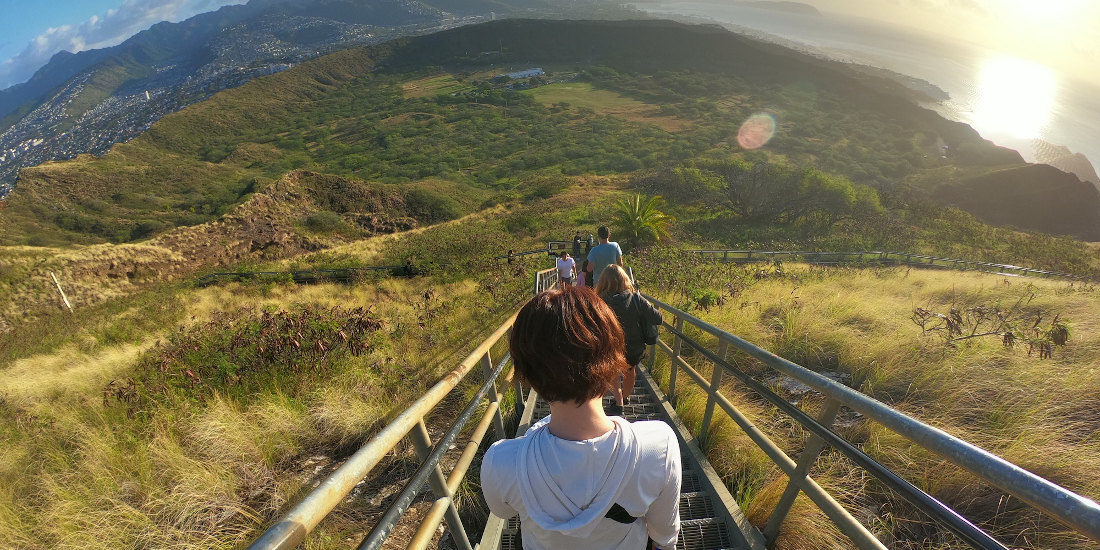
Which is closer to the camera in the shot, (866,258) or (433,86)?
(866,258)

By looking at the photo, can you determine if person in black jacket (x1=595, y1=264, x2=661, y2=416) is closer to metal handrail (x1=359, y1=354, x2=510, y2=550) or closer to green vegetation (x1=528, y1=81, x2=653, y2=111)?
metal handrail (x1=359, y1=354, x2=510, y2=550)

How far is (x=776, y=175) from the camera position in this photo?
3088 centimetres

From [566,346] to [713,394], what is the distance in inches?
85.3

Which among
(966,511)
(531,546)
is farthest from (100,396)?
(966,511)

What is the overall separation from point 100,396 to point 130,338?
6522 mm

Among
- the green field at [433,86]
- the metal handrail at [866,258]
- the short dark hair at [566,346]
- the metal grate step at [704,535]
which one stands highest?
the green field at [433,86]

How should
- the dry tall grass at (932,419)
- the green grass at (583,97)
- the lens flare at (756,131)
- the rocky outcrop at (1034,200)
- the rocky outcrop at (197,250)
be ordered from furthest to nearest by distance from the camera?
the green grass at (583,97), the lens flare at (756,131), the rocky outcrop at (1034,200), the rocky outcrop at (197,250), the dry tall grass at (932,419)

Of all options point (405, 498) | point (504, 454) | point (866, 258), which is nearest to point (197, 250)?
point (405, 498)

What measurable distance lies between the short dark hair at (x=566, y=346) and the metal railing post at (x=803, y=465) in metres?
1.11

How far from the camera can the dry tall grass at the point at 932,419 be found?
228 centimetres

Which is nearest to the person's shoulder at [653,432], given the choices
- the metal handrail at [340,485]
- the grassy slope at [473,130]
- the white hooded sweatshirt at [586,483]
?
the white hooded sweatshirt at [586,483]

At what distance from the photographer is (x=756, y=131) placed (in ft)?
236

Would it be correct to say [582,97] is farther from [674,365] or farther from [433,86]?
[674,365]

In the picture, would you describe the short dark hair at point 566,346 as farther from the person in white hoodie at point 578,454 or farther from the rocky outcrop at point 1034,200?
the rocky outcrop at point 1034,200
